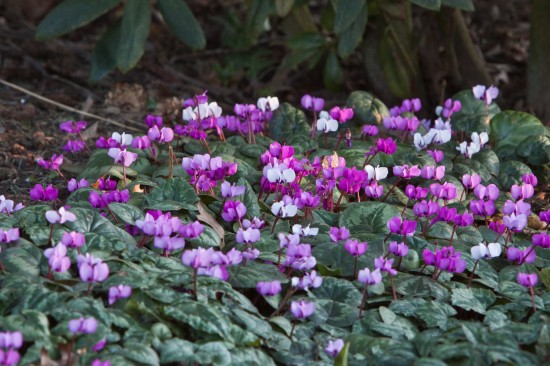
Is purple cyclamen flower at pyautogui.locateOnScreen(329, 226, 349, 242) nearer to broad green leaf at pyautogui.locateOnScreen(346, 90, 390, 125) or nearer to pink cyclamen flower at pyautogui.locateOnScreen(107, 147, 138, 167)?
pink cyclamen flower at pyautogui.locateOnScreen(107, 147, 138, 167)

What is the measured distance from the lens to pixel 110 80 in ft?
14.7

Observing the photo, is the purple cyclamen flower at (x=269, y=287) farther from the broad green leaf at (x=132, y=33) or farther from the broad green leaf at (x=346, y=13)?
the broad green leaf at (x=132, y=33)

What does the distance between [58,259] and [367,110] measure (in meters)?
1.75

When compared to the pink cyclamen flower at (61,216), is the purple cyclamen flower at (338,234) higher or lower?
lower

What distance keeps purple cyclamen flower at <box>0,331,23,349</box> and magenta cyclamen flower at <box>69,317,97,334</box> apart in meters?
0.10

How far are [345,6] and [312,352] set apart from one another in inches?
68.4

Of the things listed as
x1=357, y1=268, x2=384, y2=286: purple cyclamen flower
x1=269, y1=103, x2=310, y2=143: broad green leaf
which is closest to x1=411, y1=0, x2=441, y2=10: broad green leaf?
x1=269, y1=103, x2=310, y2=143: broad green leaf

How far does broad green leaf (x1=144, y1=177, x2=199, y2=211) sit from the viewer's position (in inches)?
107

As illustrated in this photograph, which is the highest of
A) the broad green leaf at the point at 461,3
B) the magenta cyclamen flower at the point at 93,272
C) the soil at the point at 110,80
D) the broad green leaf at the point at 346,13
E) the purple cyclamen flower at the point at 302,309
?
the broad green leaf at the point at 461,3

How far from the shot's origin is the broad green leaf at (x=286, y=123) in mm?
3490

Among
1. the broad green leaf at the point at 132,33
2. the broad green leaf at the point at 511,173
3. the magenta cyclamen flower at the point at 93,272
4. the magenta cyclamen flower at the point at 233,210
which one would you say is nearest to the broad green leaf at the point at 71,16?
the broad green leaf at the point at 132,33

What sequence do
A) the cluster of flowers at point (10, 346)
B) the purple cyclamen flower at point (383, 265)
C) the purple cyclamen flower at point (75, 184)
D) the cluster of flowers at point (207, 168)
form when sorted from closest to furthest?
the cluster of flowers at point (10, 346) < the purple cyclamen flower at point (383, 265) < the cluster of flowers at point (207, 168) < the purple cyclamen flower at point (75, 184)

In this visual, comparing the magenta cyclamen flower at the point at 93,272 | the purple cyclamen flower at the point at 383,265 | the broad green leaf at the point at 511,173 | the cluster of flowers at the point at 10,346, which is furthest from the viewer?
the broad green leaf at the point at 511,173

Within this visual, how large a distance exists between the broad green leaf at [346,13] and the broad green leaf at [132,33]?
30.2 inches
